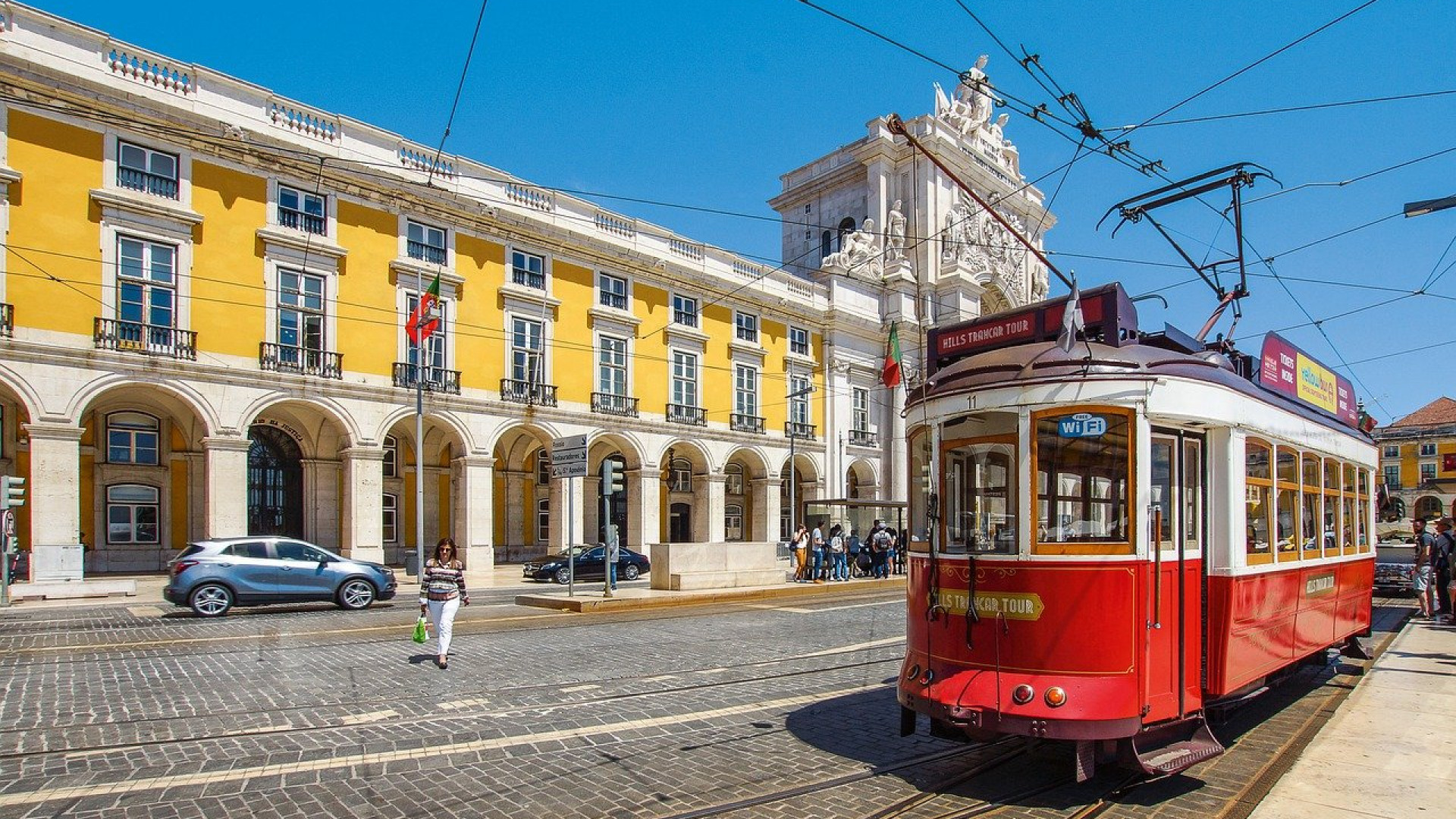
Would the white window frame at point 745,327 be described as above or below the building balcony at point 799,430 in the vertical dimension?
above

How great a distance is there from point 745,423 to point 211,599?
24.1 m

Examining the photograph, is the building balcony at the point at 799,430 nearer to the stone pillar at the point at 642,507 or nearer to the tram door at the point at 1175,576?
the stone pillar at the point at 642,507

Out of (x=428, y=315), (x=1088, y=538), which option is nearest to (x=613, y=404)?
(x=428, y=315)

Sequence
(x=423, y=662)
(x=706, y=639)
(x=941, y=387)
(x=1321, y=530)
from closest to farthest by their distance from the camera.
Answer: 1. (x=941, y=387)
2. (x=1321, y=530)
3. (x=423, y=662)
4. (x=706, y=639)

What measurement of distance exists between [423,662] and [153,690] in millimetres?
2793

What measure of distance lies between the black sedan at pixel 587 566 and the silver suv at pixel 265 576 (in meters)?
7.14

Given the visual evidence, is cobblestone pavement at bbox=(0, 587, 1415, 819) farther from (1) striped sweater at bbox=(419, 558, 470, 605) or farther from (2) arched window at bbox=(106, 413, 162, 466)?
(2) arched window at bbox=(106, 413, 162, 466)

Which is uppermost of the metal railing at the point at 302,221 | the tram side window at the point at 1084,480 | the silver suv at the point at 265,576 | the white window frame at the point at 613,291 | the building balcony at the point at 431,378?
the metal railing at the point at 302,221

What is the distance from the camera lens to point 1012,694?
5.70m

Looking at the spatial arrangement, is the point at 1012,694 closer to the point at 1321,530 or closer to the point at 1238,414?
the point at 1238,414

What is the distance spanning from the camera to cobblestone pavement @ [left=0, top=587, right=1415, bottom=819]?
5746 mm

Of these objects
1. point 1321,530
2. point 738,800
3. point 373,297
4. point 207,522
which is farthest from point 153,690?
point 373,297

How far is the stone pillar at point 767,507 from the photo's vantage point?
127 ft

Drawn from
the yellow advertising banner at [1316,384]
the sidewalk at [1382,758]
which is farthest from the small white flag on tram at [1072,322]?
the yellow advertising banner at [1316,384]
